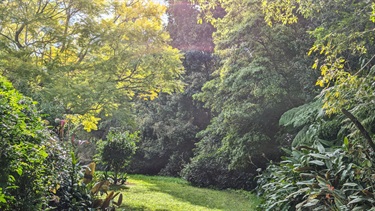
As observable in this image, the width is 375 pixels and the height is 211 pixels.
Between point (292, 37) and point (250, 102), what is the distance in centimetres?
213

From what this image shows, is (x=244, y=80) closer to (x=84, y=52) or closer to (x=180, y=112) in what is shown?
(x=84, y=52)

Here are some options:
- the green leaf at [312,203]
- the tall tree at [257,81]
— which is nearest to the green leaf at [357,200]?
the green leaf at [312,203]

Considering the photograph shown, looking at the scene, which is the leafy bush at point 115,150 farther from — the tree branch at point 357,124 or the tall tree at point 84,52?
the tree branch at point 357,124

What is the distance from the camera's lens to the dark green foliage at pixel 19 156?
224 centimetres

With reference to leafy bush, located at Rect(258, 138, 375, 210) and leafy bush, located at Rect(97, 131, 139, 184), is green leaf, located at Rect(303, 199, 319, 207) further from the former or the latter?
leafy bush, located at Rect(97, 131, 139, 184)

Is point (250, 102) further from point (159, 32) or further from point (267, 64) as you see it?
point (159, 32)

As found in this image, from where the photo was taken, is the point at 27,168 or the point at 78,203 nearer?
the point at 27,168

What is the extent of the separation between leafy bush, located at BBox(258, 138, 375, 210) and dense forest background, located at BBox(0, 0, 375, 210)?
0.01 metres

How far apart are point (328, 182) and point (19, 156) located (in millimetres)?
3194

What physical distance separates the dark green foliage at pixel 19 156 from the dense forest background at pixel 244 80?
0.10 feet

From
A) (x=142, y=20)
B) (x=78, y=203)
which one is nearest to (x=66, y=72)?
(x=142, y=20)

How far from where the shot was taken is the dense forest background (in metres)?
3.79

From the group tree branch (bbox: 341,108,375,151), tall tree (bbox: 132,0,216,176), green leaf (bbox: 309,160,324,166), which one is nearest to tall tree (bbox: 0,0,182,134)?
green leaf (bbox: 309,160,324,166)

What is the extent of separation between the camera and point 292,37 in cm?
874
